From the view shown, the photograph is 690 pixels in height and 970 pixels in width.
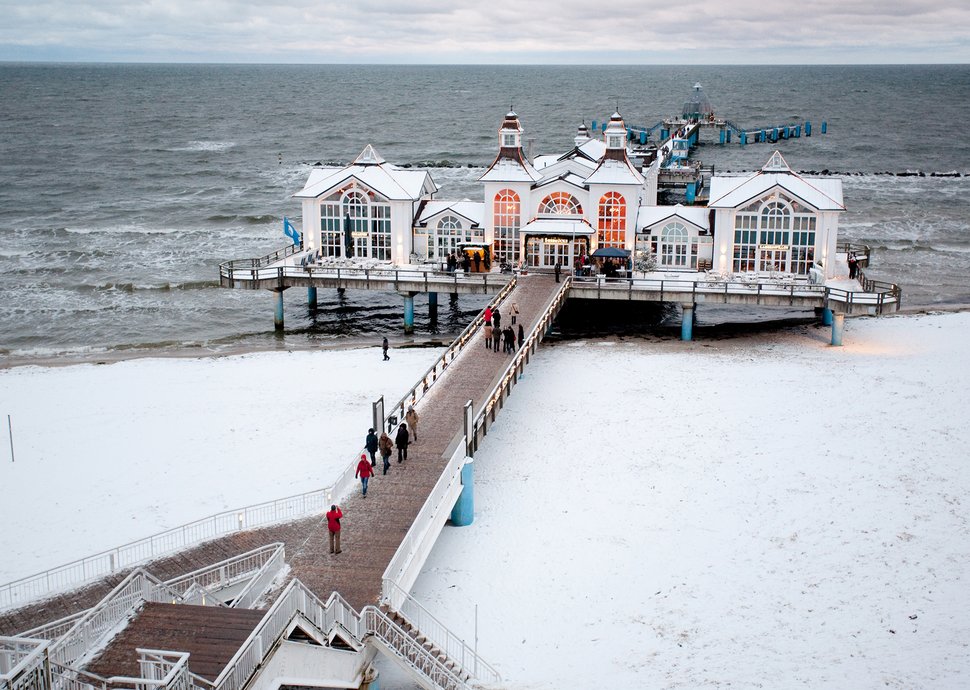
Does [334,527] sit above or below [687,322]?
below

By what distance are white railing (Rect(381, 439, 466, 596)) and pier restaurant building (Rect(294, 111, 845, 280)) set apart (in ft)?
67.1

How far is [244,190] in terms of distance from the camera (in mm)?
82375

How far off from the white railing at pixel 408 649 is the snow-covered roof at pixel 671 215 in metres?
28.4

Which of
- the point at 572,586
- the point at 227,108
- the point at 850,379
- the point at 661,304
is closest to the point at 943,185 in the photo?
the point at 661,304

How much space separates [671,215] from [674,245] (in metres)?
1.22

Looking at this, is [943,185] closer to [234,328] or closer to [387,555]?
[234,328]

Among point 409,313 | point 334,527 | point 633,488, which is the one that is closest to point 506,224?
point 409,313

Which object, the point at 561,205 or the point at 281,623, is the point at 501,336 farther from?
the point at 281,623

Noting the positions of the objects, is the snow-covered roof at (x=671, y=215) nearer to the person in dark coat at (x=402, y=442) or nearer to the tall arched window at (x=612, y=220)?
the tall arched window at (x=612, y=220)

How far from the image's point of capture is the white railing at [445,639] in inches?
701

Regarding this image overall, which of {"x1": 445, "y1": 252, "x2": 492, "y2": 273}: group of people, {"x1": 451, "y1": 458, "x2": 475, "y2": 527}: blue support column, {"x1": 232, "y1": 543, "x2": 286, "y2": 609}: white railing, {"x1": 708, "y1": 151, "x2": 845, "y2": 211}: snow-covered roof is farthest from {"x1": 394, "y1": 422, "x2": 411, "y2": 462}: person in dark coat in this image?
{"x1": 708, "y1": 151, "x2": 845, "y2": 211}: snow-covered roof

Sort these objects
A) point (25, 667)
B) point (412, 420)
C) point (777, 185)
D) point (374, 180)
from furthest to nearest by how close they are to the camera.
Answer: point (374, 180) < point (777, 185) < point (412, 420) < point (25, 667)

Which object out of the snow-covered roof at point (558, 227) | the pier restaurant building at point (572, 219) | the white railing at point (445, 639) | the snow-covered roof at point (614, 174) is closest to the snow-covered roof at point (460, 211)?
the pier restaurant building at point (572, 219)

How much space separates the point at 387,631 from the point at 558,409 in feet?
47.3
